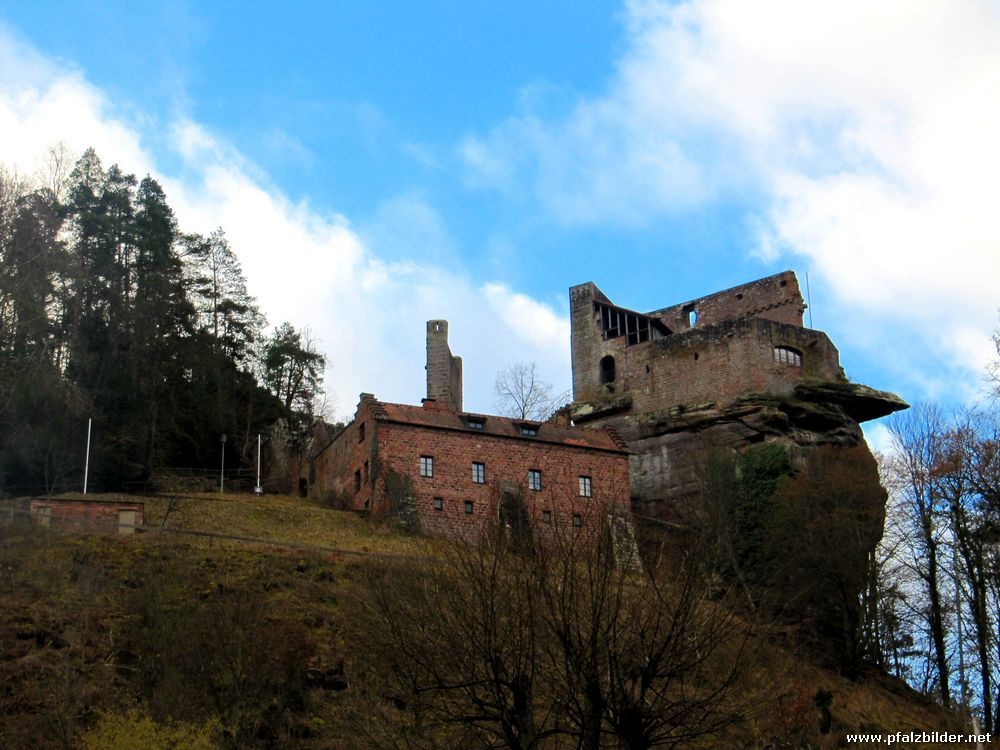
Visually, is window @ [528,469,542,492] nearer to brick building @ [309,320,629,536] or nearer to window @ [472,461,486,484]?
brick building @ [309,320,629,536]

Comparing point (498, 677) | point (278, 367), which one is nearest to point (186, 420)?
point (278, 367)

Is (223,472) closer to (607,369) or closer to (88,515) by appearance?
(88,515)

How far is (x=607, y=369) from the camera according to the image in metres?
55.4

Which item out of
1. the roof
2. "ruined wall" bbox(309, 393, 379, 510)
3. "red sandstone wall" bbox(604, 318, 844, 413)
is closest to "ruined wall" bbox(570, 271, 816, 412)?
"red sandstone wall" bbox(604, 318, 844, 413)

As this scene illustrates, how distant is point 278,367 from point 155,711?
105 ft

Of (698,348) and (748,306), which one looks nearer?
(698,348)

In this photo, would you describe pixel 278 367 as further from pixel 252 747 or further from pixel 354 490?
pixel 252 747

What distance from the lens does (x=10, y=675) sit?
2652cm

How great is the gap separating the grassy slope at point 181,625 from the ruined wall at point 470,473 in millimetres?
3897

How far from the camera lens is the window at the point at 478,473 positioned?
43.6 m

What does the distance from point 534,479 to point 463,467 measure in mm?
2598

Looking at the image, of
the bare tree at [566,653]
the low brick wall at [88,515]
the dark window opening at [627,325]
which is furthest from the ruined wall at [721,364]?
the bare tree at [566,653]

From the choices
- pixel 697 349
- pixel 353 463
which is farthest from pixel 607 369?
pixel 353 463

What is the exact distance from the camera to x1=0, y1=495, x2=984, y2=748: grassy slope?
1007 inches
